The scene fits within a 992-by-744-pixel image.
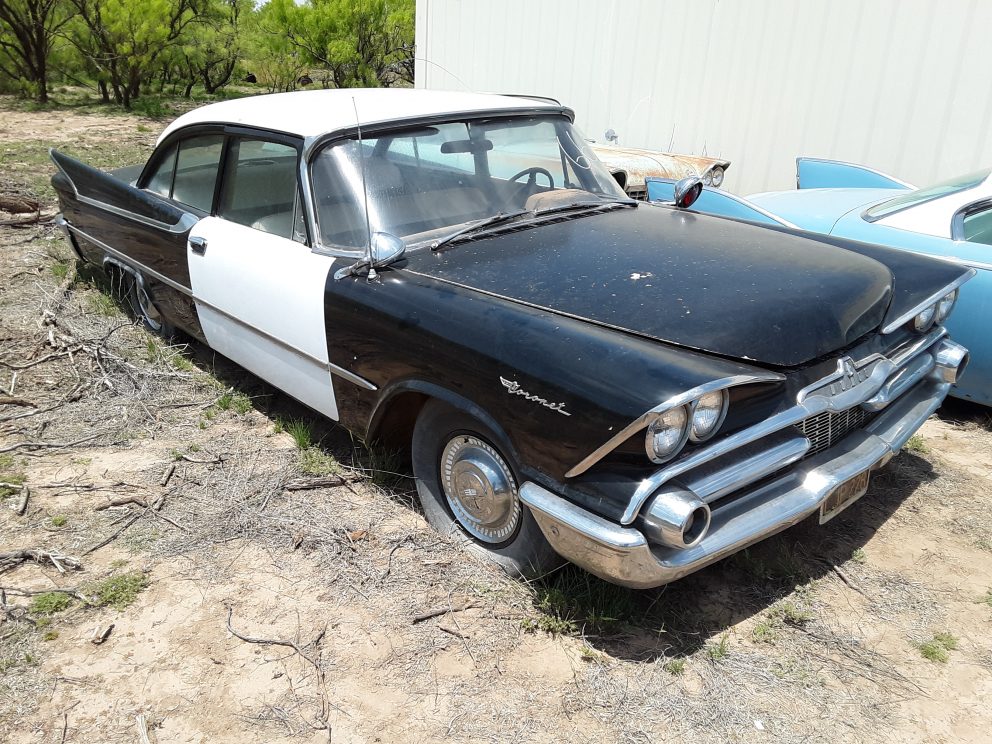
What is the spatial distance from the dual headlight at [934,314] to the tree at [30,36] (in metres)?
17.9

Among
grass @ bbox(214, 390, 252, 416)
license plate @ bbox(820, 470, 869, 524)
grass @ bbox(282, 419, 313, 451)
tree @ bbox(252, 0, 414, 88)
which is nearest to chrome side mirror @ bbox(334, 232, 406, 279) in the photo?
grass @ bbox(282, 419, 313, 451)

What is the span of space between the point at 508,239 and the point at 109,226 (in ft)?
9.47

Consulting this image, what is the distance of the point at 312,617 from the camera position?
2797 mm

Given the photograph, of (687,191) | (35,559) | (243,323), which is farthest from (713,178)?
(35,559)

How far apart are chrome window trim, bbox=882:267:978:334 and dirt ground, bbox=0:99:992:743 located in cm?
86

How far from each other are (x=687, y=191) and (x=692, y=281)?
1.54 m

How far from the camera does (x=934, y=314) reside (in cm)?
337

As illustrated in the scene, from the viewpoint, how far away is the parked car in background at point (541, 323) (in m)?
2.36

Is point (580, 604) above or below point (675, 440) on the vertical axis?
below

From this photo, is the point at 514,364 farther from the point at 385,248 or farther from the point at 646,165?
the point at 646,165

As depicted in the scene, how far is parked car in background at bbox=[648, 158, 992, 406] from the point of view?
3.96 meters

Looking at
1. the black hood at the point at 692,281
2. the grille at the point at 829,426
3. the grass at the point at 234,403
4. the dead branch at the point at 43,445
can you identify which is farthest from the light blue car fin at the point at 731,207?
the dead branch at the point at 43,445

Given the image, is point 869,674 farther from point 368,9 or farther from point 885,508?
point 368,9

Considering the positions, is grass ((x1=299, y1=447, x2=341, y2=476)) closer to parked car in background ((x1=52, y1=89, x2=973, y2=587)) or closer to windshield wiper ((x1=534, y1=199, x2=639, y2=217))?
parked car in background ((x1=52, y1=89, x2=973, y2=587))
